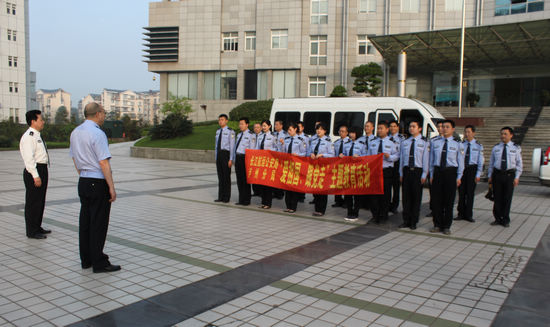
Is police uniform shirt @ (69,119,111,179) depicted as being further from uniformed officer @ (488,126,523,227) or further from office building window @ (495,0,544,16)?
office building window @ (495,0,544,16)

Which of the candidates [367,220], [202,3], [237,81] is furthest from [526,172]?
[202,3]

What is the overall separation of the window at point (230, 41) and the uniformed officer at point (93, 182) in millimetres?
35986

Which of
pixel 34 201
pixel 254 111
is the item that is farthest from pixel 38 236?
pixel 254 111

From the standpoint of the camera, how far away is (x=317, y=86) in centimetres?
3712

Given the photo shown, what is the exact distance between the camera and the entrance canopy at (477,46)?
2517 centimetres

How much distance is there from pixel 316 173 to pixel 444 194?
2420mm

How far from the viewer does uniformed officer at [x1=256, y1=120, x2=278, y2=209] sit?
31.2 feet

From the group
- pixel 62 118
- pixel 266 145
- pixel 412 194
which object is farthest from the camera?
pixel 62 118

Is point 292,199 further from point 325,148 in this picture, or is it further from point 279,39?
point 279,39

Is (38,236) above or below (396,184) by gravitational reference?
below

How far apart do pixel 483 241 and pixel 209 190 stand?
713 centimetres

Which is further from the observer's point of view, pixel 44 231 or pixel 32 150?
pixel 44 231

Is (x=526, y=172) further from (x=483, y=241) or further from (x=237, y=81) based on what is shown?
(x=237, y=81)

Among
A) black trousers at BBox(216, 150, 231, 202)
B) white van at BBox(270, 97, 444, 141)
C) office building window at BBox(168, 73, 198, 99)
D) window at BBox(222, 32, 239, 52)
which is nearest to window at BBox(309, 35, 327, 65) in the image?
window at BBox(222, 32, 239, 52)
